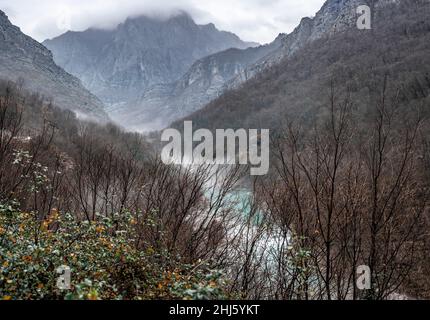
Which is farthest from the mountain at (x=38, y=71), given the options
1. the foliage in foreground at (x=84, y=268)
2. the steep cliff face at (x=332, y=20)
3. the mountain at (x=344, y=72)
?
the foliage in foreground at (x=84, y=268)

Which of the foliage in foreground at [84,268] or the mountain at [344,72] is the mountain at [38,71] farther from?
the foliage in foreground at [84,268]

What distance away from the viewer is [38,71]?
150 m

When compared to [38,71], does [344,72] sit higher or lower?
lower

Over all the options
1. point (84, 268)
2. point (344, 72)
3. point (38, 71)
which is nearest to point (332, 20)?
point (344, 72)

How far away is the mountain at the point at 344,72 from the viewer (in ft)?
243

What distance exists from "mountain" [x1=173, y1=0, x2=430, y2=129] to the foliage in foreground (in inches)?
2133

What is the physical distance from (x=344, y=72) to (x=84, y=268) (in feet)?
334

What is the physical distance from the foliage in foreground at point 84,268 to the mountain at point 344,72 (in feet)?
178

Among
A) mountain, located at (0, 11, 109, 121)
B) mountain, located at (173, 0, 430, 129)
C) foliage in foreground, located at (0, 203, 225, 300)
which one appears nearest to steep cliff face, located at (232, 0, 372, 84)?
mountain, located at (173, 0, 430, 129)

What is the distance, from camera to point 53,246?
22.5ft

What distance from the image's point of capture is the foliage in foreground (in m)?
5.58

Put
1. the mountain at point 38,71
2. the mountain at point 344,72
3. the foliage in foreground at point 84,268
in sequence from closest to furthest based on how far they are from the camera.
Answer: the foliage in foreground at point 84,268 < the mountain at point 344,72 < the mountain at point 38,71

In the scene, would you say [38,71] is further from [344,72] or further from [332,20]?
[332,20]

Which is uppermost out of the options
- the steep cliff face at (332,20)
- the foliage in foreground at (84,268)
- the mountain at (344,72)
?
the steep cliff face at (332,20)
